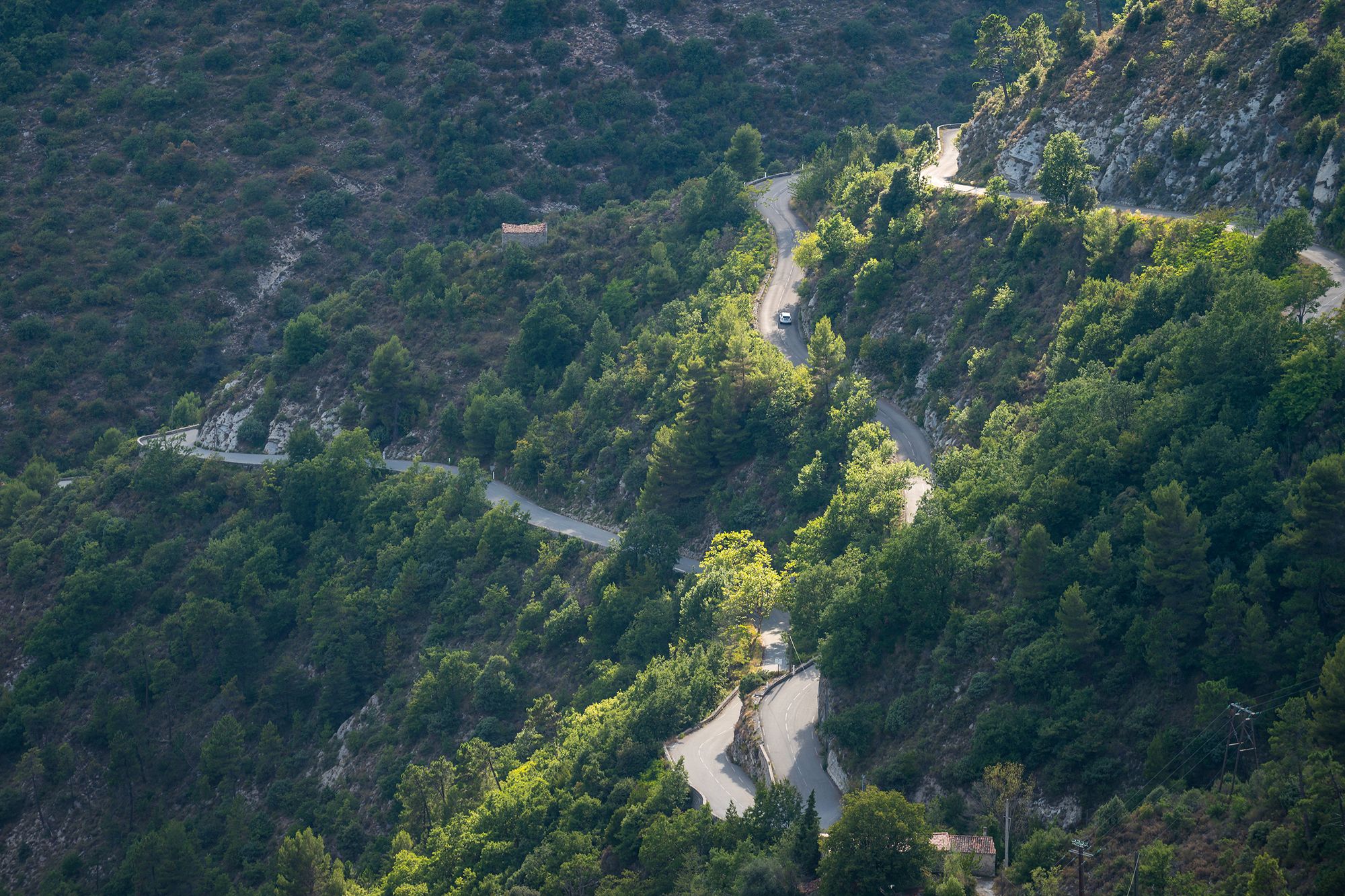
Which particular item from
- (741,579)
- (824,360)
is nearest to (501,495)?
(824,360)

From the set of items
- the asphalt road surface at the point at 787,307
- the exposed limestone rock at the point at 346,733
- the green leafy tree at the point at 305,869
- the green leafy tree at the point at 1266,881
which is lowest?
the exposed limestone rock at the point at 346,733

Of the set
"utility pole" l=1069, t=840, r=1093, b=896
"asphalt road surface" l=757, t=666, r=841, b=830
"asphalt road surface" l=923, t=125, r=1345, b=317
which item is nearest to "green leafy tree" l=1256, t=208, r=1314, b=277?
"asphalt road surface" l=923, t=125, r=1345, b=317

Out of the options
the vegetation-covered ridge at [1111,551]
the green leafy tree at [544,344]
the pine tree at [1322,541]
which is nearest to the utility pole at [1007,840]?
the vegetation-covered ridge at [1111,551]

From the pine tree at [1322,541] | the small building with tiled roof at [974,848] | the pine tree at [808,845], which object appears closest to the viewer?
the pine tree at [1322,541]

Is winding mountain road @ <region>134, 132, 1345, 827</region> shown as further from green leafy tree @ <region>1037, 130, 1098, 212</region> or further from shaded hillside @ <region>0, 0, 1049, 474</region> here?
shaded hillside @ <region>0, 0, 1049, 474</region>

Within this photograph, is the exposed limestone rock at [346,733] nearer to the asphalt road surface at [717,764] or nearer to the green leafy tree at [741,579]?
the green leafy tree at [741,579]

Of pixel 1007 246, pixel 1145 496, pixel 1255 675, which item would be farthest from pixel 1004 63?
pixel 1255 675
